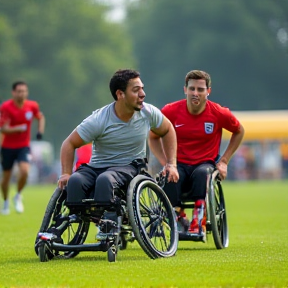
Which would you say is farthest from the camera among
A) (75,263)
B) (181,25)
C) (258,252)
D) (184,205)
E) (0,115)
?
(181,25)

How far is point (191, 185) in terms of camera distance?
33.8 ft

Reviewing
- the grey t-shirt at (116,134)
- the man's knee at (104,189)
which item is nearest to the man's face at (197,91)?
the grey t-shirt at (116,134)

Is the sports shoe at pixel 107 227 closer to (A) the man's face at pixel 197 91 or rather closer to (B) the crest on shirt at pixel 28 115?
(A) the man's face at pixel 197 91

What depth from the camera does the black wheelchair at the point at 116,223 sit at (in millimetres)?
8398

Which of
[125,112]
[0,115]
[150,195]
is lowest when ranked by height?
[150,195]

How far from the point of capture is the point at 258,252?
9.19 meters

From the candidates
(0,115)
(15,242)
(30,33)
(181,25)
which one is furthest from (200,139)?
(181,25)

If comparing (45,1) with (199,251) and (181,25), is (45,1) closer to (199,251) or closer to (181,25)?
(181,25)

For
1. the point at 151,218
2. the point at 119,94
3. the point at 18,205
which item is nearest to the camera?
the point at 151,218

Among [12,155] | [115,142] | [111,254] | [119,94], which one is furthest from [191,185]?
[12,155]

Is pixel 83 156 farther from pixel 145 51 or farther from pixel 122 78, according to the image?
pixel 145 51

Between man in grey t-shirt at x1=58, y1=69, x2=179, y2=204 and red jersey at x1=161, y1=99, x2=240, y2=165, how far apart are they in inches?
52.7

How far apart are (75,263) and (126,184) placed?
0.82 m

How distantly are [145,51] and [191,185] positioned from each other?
78.6 m
